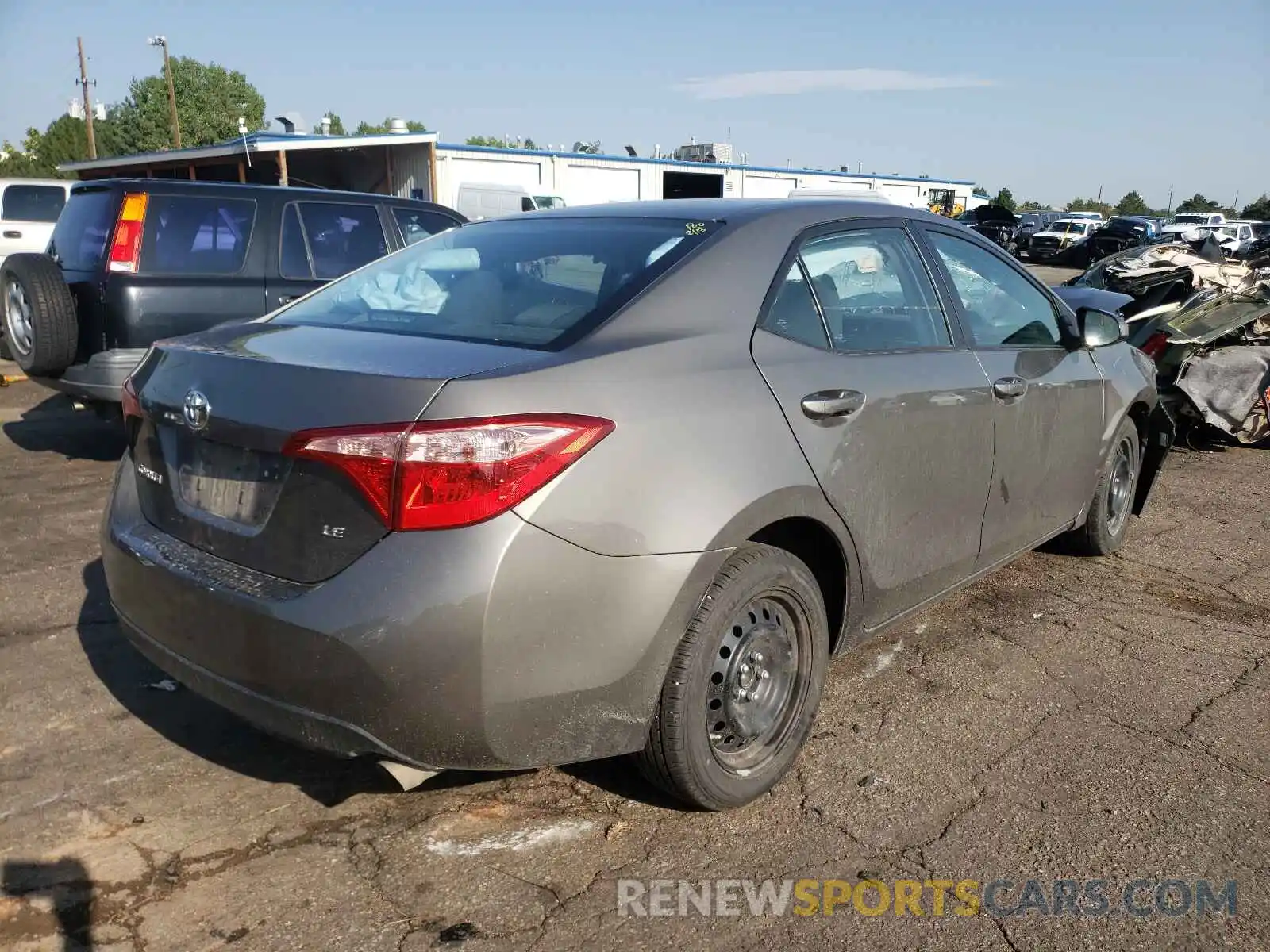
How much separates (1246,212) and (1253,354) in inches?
2937

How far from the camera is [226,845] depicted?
262cm

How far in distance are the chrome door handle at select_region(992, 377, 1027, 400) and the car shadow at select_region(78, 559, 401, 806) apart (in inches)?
89.3

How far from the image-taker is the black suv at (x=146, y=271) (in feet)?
19.8

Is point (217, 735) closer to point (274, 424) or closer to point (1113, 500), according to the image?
point (274, 424)

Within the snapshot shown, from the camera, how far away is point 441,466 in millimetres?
2182

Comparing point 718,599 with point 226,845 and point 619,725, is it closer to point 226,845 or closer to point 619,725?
point 619,725

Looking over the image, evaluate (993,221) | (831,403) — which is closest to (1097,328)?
(831,403)

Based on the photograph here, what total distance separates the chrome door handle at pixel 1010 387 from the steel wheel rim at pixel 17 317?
17.6 feet

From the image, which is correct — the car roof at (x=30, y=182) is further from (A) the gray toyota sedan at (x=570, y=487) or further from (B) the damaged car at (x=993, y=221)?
(B) the damaged car at (x=993, y=221)

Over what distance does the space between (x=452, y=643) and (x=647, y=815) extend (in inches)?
37.7

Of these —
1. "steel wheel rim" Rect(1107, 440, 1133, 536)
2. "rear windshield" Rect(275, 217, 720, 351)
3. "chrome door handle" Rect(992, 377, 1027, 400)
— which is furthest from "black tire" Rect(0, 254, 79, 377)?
"steel wheel rim" Rect(1107, 440, 1133, 536)

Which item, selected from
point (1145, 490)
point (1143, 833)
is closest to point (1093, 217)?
point (1145, 490)

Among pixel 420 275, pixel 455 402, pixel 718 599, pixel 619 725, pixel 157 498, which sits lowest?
pixel 619 725

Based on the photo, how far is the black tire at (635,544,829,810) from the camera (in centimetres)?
258
